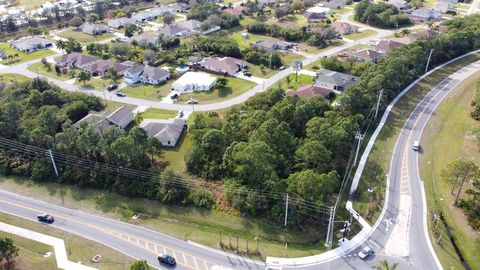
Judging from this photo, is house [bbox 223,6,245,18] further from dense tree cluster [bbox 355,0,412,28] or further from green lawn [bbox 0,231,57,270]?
green lawn [bbox 0,231,57,270]

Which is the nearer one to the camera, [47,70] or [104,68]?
[104,68]

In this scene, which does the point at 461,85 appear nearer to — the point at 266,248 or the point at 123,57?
the point at 266,248

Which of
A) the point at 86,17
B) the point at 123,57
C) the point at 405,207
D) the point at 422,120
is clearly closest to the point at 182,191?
the point at 405,207

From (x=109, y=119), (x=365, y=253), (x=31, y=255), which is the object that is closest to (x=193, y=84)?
(x=109, y=119)

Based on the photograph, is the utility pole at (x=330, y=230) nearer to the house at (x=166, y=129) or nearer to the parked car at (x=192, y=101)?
the house at (x=166, y=129)

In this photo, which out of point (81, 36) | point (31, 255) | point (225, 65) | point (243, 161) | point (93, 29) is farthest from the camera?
point (93, 29)

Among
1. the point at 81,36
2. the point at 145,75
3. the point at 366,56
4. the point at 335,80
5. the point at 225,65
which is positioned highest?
the point at 366,56

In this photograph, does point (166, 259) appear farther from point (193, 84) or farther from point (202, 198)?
point (193, 84)
